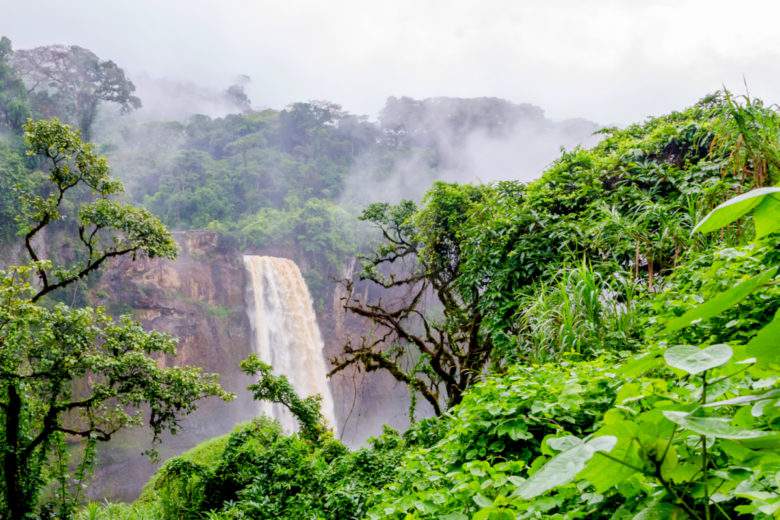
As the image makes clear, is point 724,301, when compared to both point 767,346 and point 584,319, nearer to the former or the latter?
point 767,346

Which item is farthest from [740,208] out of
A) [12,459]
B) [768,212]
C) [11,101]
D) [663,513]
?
[11,101]

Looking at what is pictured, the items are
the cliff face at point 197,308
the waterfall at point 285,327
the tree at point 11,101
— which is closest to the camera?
the tree at point 11,101

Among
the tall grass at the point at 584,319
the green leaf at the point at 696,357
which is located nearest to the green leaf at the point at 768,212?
the green leaf at the point at 696,357

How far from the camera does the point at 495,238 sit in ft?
17.9

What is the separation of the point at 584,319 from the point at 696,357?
323 cm

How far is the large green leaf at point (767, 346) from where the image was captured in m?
0.43

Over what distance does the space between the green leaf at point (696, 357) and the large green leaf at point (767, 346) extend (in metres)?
0.02

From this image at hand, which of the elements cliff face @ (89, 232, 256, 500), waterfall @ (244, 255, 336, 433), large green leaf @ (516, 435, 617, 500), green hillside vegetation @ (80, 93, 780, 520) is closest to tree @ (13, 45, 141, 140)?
cliff face @ (89, 232, 256, 500)

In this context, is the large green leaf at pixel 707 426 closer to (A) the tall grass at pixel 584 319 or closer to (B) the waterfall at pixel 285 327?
(A) the tall grass at pixel 584 319

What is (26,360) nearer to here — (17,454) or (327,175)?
(17,454)

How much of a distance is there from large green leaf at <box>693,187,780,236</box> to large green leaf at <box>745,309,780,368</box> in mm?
91

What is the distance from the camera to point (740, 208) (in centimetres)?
43

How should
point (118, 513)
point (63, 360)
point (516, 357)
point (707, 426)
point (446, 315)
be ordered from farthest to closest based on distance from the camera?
point (118, 513) → point (446, 315) → point (63, 360) → point (516, 357) → point (707, 426)

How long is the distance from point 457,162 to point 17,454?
4146 cm
